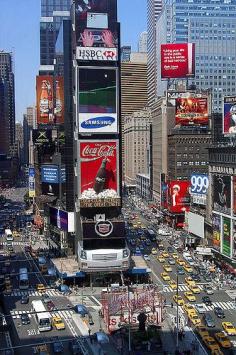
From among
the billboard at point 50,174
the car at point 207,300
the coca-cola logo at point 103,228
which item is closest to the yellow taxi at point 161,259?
the coca-cola logo at point 103,228

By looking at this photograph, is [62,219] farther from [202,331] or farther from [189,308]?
[202,331]

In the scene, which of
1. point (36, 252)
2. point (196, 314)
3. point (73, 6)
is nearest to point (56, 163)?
point (36, 252)

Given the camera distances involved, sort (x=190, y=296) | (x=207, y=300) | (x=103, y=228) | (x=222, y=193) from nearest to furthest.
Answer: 1. (x=207, y=300)
2. (x=190, y=296)
3. (x=103, y=228)
4. (x=222, y=193)

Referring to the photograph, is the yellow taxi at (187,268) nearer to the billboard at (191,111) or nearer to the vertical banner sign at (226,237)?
the vertical banner sign at (226,237)

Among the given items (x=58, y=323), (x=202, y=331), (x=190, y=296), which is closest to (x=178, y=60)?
(x=190, y=296)

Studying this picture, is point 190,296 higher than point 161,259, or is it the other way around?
point 190,296

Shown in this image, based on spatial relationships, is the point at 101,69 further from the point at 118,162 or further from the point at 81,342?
the point at 81,342
